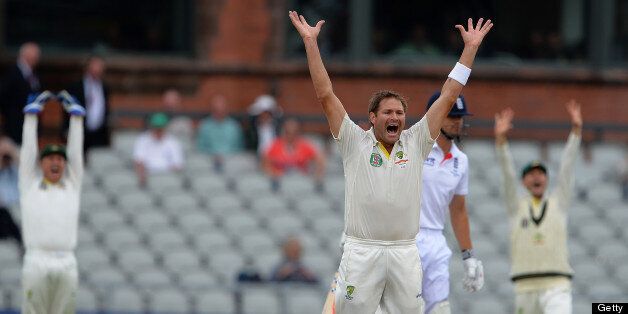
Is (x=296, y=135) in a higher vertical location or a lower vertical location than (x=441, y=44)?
lower

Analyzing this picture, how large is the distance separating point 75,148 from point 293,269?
5011 millimetres

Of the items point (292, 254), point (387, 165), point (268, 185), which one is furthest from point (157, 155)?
point (387, 165)

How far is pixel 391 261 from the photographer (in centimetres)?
984

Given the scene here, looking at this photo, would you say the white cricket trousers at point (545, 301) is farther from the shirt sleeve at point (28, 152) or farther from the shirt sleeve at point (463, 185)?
the shirt sleeve at point (28, 152)

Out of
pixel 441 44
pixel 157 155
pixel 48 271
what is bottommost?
pixel 48 271

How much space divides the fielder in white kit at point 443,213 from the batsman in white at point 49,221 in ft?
9.85

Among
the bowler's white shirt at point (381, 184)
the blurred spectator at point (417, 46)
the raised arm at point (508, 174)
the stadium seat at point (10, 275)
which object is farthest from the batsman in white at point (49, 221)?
the blurred spectator at point (417, 46)

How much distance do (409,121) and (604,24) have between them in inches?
134

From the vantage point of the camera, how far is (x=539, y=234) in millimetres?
12984

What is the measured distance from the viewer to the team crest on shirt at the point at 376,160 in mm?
9852

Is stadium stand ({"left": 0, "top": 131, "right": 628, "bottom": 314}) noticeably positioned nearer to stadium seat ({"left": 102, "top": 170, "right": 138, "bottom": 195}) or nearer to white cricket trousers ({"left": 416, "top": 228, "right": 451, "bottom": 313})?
stadium seat ({"left": 102, "top": 170, "right": 138, "bottom": 195})

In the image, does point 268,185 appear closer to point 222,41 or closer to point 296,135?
point 296,135

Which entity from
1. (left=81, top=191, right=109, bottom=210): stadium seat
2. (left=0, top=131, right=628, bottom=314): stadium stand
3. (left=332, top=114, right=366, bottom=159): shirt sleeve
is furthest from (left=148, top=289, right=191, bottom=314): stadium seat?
(left=332, top=114, right=366, bottom=159): shirt sleeve

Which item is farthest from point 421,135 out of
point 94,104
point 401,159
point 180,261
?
point 94,104
